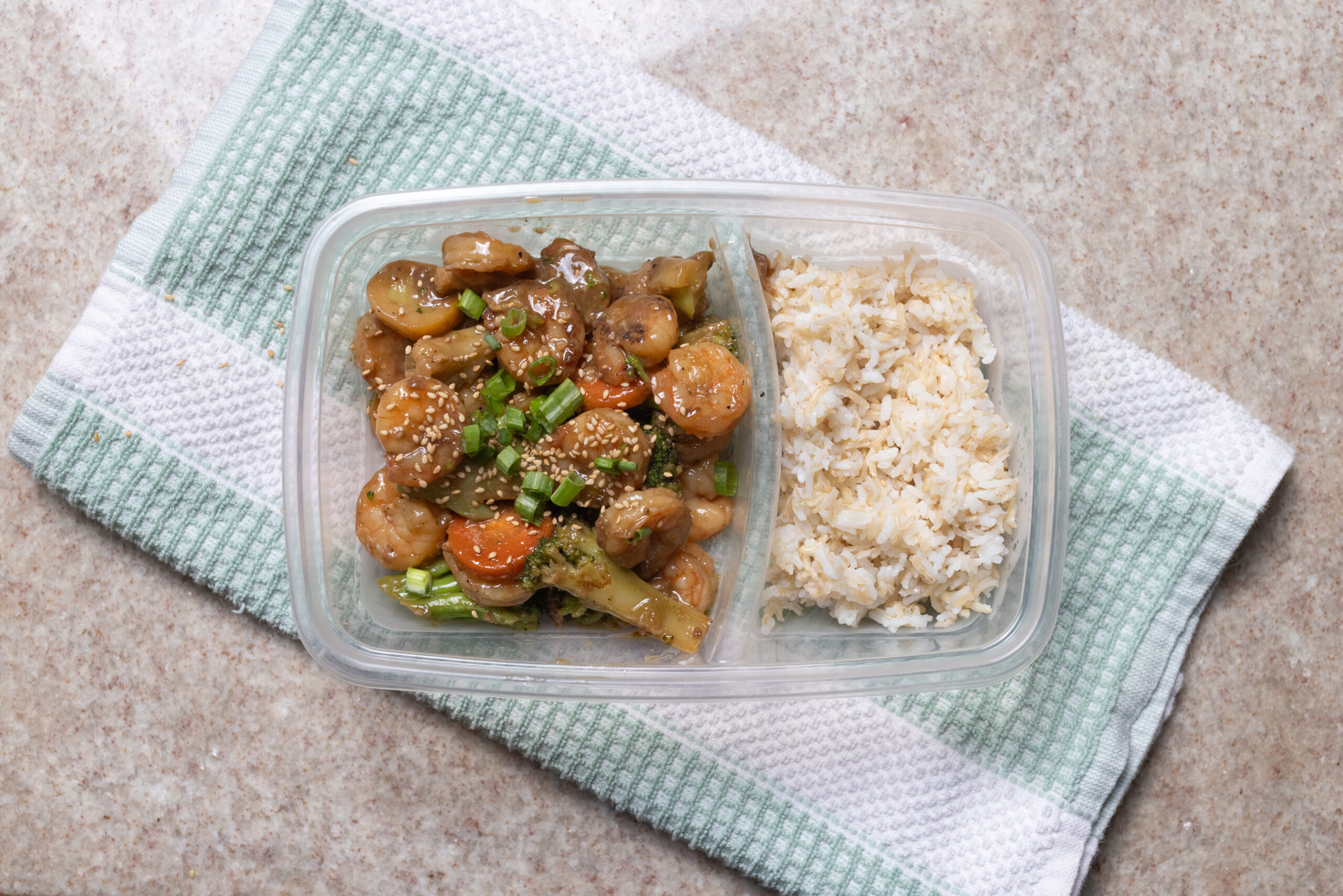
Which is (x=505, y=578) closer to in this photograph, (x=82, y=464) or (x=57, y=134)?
(x=82, y=464)

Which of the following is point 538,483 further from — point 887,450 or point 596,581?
point 887,450

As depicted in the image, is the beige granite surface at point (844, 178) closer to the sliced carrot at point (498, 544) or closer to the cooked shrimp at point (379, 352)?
the sliced carrot at point (498, 544)

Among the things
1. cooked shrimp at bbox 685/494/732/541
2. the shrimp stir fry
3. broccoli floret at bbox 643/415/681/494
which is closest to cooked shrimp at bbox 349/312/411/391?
the shrimp stir fry

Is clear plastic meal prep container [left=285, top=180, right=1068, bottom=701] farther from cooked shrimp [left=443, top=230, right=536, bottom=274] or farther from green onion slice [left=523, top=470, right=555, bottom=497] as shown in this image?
green onion slice [left=523, top=470, right=555, bottom=497]

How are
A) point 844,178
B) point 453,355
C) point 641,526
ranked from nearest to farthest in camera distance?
1. point 641,526
2. point 453,355
3. point 844,178

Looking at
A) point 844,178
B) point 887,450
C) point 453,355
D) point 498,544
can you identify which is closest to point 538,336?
point 453,355

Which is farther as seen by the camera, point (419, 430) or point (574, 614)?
point (574, 614)
